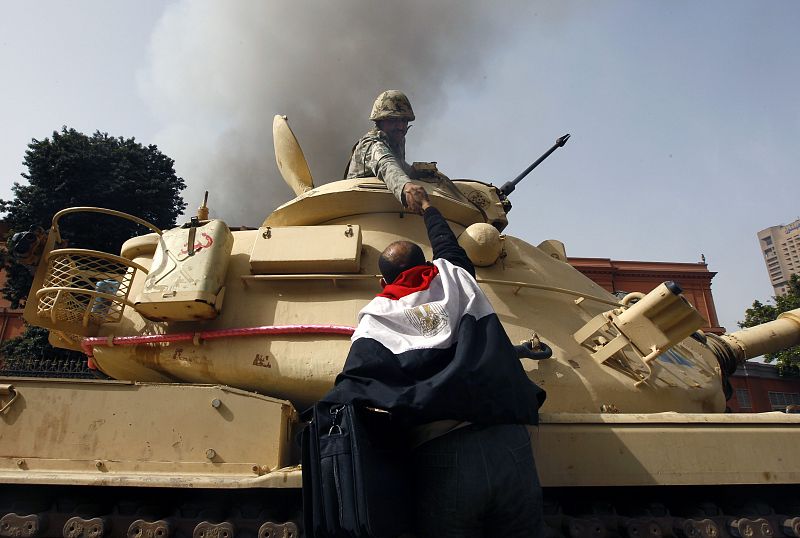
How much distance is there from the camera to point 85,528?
292 centimetres

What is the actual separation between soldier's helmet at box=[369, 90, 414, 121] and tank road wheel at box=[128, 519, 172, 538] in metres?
3.89

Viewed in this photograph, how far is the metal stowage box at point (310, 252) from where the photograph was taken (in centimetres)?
417

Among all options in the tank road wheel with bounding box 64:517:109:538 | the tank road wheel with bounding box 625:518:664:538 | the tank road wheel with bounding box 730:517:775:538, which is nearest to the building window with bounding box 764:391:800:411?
the tank road wheel with bounding box 730:517:775:538

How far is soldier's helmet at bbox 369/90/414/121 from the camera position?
17.5 feet

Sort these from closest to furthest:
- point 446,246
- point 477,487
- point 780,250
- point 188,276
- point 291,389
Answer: point 477,487 < point 446,246 < point 291,389 < point 188,276 < point 780,250

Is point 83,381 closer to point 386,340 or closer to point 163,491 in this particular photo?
point 163,491

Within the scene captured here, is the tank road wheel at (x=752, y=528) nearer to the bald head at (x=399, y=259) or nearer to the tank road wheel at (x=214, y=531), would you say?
the bald head at (x=399, y=259)

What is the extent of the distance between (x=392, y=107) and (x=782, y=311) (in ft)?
76.2

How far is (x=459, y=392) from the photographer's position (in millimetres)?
1964

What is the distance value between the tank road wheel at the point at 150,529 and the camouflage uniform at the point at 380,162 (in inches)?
102

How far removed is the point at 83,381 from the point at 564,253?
4.56 meters

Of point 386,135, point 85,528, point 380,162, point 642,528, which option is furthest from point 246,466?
point 386,135

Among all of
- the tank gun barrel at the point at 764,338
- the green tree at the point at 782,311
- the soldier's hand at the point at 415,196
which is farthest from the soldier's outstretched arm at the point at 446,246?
the green tree at the point at 782,311

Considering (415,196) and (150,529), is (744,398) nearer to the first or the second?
(415,196)
